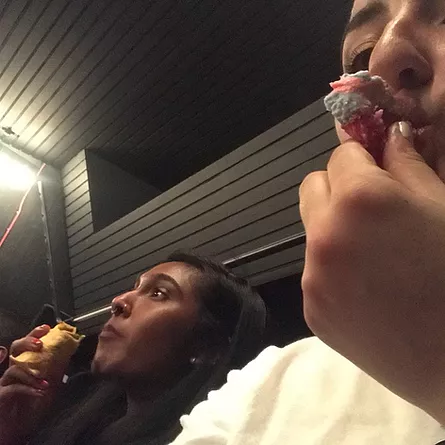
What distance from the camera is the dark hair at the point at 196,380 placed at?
1111 mm

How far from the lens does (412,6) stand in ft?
1.93

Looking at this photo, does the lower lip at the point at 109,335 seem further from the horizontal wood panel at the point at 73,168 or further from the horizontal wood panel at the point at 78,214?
the horizontal wood panel at the point at 73,168

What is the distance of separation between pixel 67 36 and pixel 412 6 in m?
1.92

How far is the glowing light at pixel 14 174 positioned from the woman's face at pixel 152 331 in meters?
1.97

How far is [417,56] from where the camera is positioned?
0.53 m

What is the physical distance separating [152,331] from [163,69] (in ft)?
4.50

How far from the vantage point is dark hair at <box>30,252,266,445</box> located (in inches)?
43.8

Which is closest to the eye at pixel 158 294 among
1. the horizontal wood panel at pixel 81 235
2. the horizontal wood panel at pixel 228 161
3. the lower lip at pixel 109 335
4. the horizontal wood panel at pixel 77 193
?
the lower lip at pixel 109 335

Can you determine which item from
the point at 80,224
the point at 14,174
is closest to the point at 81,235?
the point at 80,224

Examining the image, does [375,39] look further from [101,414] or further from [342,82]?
[101,414]

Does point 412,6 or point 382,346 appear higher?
point 412,6

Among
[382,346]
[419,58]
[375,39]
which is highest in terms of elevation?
[375,39]

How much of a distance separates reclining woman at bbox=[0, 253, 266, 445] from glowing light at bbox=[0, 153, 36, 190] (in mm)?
1757

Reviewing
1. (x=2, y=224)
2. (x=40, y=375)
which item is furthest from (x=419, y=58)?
(x=2, y=224)
